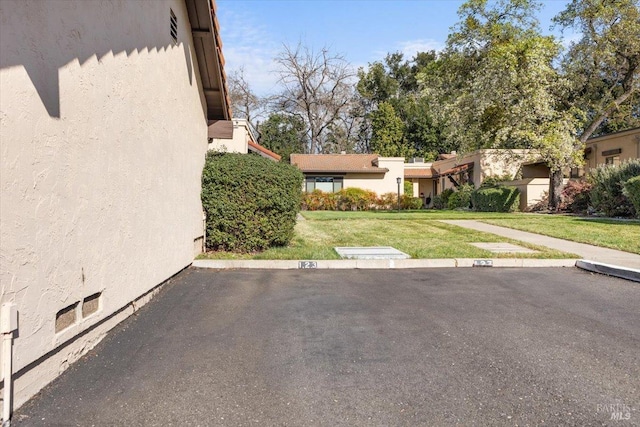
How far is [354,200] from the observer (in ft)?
106

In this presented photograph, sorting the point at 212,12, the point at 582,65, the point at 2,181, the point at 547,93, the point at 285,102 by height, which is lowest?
the point at 2,181

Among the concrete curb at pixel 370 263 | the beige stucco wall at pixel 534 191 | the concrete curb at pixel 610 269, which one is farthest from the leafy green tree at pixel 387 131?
the concrete curb at pixel 610 269

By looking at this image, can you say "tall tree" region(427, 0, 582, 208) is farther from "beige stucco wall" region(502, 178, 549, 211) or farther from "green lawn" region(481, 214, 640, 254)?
"green lawn" region(481, 214, 640, 254)

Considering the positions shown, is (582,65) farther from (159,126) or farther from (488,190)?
(159,126)

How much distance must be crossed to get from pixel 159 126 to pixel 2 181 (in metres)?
3.20

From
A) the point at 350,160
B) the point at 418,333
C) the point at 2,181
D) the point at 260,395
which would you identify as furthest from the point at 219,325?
the point at 350,160

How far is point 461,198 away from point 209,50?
26.3 metres

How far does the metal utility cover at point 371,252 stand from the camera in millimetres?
8702

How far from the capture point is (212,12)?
766cm

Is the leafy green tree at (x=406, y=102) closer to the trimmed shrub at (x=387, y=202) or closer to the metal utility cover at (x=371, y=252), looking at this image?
the trimmed shrub at (x=387, y=202)

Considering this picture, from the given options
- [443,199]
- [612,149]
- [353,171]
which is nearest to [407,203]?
[443,199]

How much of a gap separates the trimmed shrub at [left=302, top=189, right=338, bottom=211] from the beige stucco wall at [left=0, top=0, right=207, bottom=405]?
25.4 metres

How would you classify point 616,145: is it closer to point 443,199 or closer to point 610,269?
point 443,199

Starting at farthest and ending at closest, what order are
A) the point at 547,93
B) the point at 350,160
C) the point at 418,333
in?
the point at 350,160
the point at 547,93
the point at 418,333
